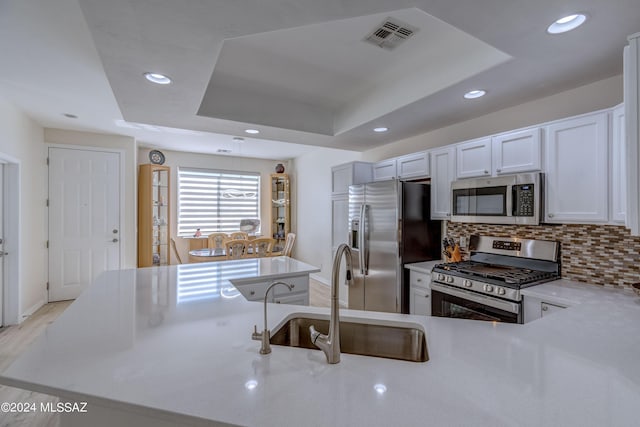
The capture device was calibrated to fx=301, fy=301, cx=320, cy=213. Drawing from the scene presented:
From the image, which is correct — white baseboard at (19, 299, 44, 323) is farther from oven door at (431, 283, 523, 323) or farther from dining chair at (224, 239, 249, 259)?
oven door at (431, 283, 523, 323)

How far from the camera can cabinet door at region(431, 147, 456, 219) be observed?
2.99 meters

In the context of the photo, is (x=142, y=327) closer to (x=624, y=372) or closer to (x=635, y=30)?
(x=624, y=372)

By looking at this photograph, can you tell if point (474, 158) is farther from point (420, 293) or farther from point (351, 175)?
point (351, 175)

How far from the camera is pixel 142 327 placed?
1.32 m

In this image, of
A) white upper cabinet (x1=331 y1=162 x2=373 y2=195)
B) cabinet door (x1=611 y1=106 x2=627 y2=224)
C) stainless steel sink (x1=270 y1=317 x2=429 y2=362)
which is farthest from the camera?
white upper cabinet (x1=331 y1=162 x2=373 y2=195)

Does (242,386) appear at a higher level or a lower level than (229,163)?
lower

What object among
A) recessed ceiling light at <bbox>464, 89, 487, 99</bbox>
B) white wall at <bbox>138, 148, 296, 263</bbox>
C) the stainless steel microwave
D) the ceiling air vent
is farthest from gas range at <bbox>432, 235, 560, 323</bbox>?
white wall at <bbox>138, 148, 296, 263</bbox>

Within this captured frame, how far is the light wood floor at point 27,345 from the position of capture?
2.02 metres

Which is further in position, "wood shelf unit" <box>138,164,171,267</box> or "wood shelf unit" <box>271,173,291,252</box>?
"wood shelf unit" <box>271,173,291,252</box>

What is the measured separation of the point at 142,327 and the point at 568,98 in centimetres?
329

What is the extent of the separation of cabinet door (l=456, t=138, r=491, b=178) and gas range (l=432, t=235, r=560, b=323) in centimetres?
66

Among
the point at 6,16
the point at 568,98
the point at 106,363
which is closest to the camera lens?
the point at 106,363

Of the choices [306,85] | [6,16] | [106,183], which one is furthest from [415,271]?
[106,183]

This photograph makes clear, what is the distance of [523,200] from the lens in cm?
238
